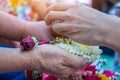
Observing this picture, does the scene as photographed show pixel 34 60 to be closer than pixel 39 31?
Yes

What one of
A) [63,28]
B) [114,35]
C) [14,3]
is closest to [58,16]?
[63,28]

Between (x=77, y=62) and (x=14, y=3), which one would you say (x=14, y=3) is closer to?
(x=14, y=3)

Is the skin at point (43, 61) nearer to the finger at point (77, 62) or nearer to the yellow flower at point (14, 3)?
the finger at point (77, 62)

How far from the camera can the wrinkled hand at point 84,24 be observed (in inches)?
25.1

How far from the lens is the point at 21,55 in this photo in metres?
0.64

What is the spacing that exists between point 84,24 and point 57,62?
0.12 meters

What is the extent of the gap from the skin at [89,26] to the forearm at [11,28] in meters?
0.20

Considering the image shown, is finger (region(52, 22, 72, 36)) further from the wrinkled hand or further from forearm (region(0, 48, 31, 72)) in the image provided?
forearm (region(0, 48, 31, 72))

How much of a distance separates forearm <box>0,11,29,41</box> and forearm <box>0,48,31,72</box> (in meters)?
0.20

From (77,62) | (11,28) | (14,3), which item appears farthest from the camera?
(14,3)

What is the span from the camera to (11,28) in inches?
32.9

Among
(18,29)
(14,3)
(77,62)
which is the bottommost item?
(77,62)

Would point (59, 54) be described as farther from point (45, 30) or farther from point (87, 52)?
point (45, 30)

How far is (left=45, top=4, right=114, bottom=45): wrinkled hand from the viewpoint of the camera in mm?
637
